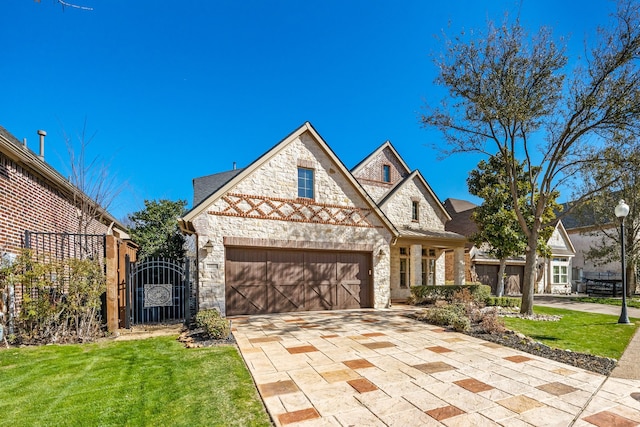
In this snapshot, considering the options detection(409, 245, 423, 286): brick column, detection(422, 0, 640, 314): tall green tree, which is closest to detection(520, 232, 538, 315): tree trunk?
detection(422, 0, 640, 314): tall green tree

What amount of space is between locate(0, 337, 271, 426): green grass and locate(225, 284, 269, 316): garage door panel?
3.80 meters

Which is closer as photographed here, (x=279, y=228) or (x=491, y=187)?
(x=279, y=228)

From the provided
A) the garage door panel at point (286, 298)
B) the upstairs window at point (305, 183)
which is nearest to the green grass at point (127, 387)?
the garage door panel at point (286, 298)

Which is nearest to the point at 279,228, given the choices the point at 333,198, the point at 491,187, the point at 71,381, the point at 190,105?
the point at 333,198

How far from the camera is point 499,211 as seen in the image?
16672 millimetres

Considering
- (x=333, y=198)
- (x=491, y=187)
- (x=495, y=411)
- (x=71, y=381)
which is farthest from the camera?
(x=491, y=187)

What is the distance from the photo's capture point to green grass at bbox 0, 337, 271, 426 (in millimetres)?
3744

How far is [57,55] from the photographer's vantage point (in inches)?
402

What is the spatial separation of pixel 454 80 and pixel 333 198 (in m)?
5.89

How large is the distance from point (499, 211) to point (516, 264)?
28.3ft

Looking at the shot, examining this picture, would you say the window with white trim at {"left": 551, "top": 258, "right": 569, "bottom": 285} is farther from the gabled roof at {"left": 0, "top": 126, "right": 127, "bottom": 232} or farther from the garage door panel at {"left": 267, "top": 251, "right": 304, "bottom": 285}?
the gabled roof at {"left": 0, "top": 126, "right": 127, "bottom": 232}

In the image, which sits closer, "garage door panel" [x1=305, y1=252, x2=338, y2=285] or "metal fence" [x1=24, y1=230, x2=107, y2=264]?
"metal fence" [x1=24, y1=230, x2=107, y2=264]

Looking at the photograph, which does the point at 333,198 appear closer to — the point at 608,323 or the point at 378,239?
the point at 378,239

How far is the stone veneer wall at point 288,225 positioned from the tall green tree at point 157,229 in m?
8.50
